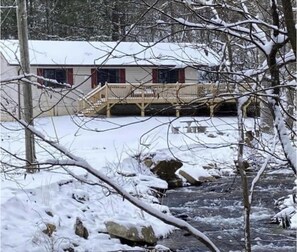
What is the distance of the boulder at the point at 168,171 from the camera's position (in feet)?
52.4

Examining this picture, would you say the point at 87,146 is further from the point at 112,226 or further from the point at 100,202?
the point at 112,226

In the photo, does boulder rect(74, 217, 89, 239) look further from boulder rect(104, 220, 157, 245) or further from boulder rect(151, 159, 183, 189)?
boulder rect(151, 159, 183, 189)

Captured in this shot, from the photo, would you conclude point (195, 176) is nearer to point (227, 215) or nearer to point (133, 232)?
point (227, 215)

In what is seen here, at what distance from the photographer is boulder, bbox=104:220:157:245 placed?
31.4 feet

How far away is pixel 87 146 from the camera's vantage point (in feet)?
63.8

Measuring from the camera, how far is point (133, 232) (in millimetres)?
9625

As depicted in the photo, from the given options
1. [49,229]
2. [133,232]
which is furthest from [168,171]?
[49,229]

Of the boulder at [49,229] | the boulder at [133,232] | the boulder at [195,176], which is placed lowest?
the boulder at [195,176]

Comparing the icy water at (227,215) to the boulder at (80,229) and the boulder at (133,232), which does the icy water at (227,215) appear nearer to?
the boulder at (133,232)

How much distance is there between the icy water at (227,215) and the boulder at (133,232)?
1.08ft

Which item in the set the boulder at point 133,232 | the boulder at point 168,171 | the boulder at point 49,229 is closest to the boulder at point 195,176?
the boulder at point 168,171

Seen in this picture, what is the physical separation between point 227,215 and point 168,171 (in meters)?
4.56

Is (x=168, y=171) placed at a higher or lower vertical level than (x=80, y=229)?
lower

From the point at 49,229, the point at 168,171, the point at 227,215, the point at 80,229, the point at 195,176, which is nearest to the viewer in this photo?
the point at 49,229
